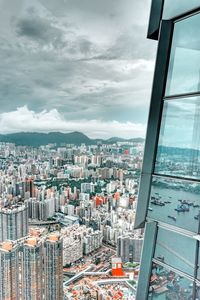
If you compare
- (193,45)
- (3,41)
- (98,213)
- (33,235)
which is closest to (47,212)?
(33,235)

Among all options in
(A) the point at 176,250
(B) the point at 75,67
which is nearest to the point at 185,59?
(A) the point at 176,250

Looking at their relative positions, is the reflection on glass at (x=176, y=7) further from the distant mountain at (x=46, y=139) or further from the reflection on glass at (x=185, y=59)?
the distant mountain at (x=46, y=139)

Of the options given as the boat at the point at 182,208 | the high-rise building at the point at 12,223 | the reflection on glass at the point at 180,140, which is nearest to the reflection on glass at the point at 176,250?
the boat at the point at 182,208

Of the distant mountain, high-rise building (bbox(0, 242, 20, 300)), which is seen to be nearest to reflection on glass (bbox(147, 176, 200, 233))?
high-rise building (bbox(0, 242, 20, 300))

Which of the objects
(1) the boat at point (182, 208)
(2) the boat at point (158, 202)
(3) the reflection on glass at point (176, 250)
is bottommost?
(3) the reflection on glass at point (176, 250)

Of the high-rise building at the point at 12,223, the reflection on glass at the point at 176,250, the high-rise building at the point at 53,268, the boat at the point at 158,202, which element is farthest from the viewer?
the high-rise building at the point at 12,223

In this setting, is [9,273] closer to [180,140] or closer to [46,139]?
[46,139]
